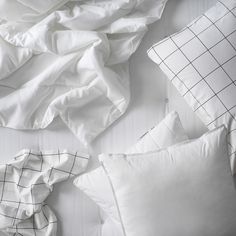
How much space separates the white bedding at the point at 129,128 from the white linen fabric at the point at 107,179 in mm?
64

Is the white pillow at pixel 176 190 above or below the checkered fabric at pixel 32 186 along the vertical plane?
below

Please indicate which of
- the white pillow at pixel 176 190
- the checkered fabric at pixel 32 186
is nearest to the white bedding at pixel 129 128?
the checkered fabric at pixel 32 186

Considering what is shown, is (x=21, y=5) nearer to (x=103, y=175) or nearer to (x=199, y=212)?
(x=103, y=175)

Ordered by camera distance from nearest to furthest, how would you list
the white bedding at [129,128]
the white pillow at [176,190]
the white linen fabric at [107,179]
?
the white pillow at [176,190] → the white linen fabric at [107,179] → the white bedding at [129,128]

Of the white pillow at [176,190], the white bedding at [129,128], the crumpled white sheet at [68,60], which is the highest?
the crumpled white sheet at [68,60]

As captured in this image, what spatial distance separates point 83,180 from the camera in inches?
54.5

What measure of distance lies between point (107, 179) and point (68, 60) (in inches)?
17.8

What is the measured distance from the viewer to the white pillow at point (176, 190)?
1229mm

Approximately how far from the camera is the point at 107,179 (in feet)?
4.40

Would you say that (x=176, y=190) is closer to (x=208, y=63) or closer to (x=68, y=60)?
(x=208, y=63)

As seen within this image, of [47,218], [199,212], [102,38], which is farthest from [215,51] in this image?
[47,218]

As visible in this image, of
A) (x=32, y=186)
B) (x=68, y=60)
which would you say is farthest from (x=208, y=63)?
(x=32, y=186)

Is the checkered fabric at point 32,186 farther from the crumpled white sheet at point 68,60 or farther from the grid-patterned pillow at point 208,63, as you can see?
the grid-patterned pillow at point 208,63

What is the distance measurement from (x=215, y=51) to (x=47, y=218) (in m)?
0.82
